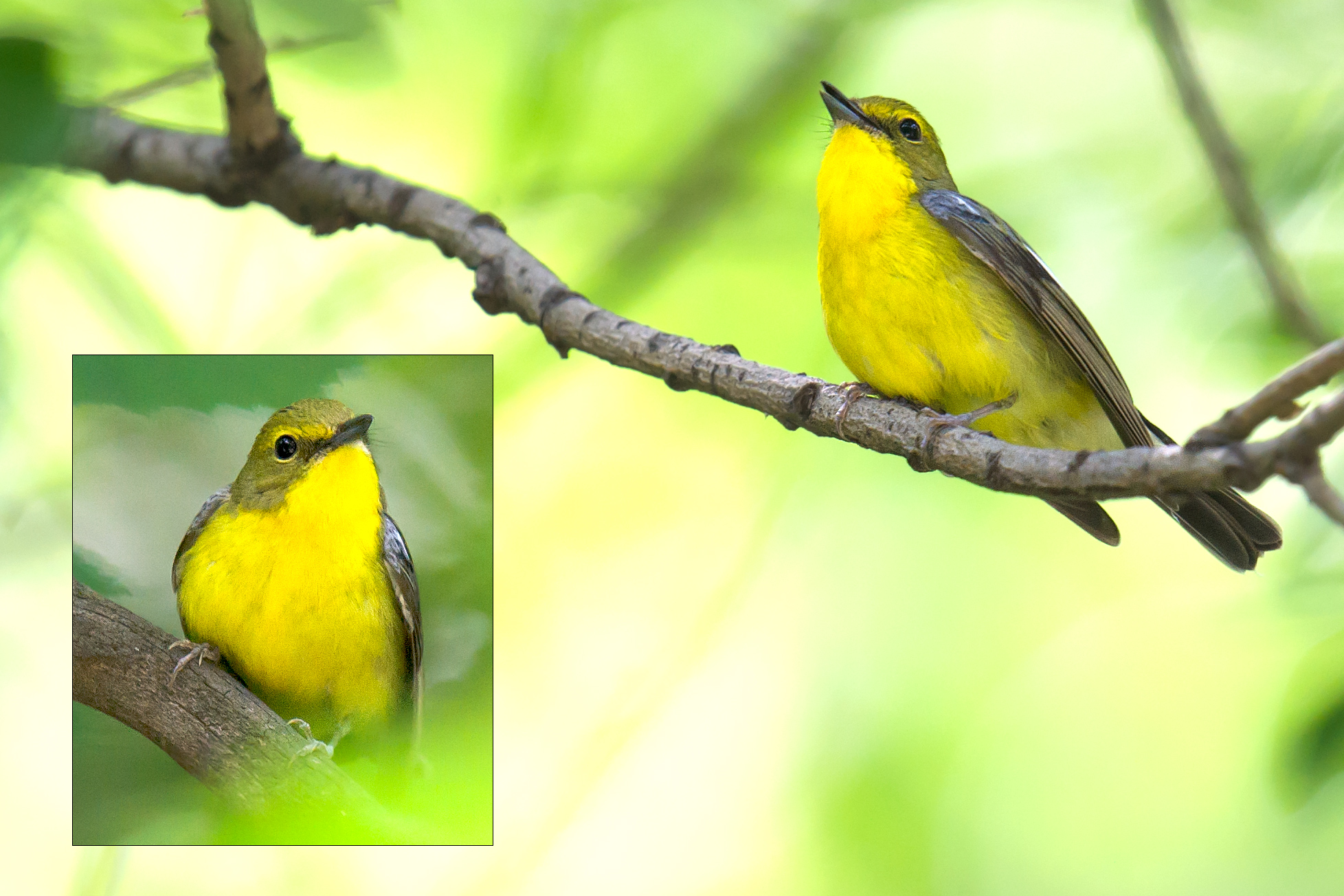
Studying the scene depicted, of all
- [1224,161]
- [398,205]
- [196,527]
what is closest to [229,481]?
[196,527]

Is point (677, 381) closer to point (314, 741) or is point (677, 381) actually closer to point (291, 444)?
point (291, 444)

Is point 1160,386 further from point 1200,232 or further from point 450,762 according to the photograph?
point 450,762

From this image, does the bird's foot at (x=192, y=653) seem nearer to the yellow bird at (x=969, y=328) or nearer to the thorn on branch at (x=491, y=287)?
the thorn on branch at (x=491, y=287)

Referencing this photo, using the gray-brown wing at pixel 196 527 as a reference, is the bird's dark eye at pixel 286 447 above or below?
above

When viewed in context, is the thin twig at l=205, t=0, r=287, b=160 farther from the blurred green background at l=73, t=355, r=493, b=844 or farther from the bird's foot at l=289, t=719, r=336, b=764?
the bird's foot at l=289, t=719, r=336, b=764

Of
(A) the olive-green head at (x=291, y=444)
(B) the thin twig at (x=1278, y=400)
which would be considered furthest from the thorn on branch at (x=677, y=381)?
(B) the thin twig at (x=1278, y=400)

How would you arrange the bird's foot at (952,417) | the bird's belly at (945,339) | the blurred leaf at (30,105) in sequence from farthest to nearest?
1. the bird's belly at (945,339)
2. the bird's foot at (952,417)
3. the blurred leaf at (30,105)

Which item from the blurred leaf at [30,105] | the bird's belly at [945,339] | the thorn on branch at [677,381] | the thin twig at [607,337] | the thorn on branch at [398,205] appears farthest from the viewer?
the thorn on branch at [398,205]
